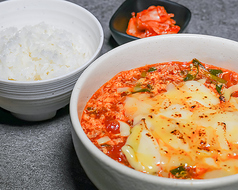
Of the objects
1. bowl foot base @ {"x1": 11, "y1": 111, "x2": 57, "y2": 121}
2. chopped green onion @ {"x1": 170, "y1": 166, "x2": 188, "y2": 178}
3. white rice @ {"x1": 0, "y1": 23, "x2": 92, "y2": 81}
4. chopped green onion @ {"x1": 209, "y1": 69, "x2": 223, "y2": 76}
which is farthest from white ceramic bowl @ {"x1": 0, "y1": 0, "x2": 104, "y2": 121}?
chopped green onion @ {"x1": 170, "y1": 166, "x2": 188, "y2": 178}

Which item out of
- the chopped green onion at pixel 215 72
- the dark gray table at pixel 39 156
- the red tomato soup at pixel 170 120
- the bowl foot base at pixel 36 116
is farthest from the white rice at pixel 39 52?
the chopped green onion at pixel 215 72

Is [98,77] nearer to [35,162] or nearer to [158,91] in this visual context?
[158,91]

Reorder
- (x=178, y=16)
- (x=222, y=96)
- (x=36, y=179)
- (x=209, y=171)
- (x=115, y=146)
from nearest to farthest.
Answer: (x=209, y=171), (x=115, y=146), (x=222, y=96), (x=36, y=179), (x=178, y=16)

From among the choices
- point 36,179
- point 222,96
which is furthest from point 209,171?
point 36,179

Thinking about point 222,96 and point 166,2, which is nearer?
point 222,96

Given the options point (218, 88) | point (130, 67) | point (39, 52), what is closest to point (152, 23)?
point (130, 67)

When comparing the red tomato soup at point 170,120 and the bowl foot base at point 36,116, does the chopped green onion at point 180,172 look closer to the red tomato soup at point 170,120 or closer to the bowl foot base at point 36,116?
the red tomato soup at point 170,120

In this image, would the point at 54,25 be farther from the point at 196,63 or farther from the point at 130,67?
the point at 196,63
